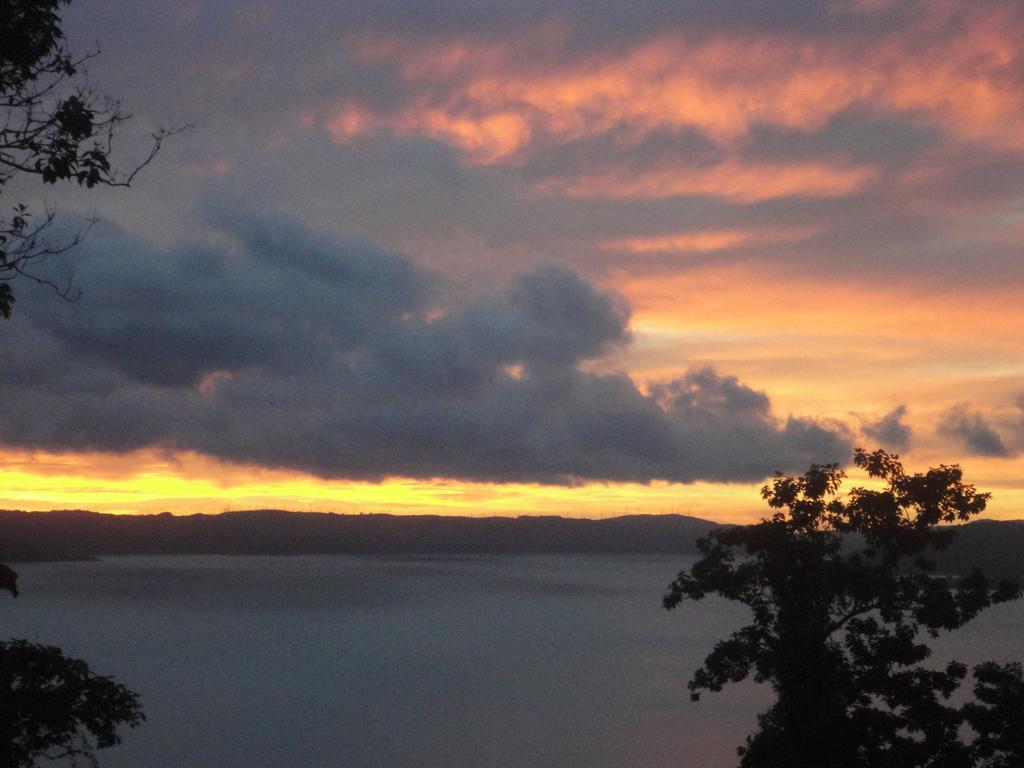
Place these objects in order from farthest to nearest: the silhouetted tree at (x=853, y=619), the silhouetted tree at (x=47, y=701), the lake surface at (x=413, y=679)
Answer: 1. the lake surface at (x=413, y=679)
2. the silhouetted tree at (x=853, y=619)
3. the silhouetted tree at (x=47, y=701)

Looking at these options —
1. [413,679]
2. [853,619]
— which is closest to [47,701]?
[853,619]

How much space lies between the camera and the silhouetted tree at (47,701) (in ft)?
45.7

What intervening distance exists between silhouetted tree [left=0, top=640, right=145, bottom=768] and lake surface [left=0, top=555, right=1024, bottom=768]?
5474 cm

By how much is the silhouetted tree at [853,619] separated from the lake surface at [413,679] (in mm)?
41807

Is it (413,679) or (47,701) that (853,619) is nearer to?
(47,701)

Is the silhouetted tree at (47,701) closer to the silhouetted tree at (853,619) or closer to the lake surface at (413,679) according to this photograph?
the silhouetted tree at (853,619)

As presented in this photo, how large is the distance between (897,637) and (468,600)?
6652 inches

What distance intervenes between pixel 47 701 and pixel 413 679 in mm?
87818

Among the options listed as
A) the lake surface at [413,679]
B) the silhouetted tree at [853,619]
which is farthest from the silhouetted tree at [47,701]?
the lake surface at [413,679]

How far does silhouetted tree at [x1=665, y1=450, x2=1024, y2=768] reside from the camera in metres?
24.9

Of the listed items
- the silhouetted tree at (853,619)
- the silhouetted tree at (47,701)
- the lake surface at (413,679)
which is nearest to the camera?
the silhouetted tree at (47,701)

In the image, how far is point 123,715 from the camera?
14391mm

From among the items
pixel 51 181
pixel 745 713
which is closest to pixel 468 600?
pixel 745 713

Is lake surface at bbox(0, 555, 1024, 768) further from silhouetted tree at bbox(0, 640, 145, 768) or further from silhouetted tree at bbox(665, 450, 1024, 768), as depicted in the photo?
silhouetted tree at bbox(0, 640, 145, 768)
